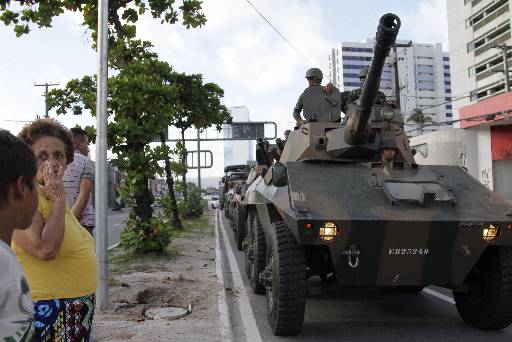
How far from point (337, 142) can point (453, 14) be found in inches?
2517

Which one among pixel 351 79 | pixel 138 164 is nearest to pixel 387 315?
pixel 138 164

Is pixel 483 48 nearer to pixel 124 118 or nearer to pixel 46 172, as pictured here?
pixel 124 118

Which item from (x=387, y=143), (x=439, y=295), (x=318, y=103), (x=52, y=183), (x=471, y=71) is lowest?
(x=439, y=295)

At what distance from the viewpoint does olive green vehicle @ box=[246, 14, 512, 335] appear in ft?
14.8

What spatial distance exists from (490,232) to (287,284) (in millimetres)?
1838

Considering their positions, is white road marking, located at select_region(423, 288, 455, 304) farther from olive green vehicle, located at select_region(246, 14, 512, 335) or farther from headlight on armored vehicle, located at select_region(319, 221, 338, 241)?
headlight on armored vehicle, located at select_region(319, 221, 338, 241)

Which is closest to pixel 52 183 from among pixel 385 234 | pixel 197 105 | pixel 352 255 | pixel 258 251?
pixel 352 255

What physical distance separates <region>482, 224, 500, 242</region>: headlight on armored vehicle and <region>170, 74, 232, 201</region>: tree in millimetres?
10322

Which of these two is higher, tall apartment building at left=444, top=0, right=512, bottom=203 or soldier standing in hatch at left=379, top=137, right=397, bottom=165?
tall apartment building at left=444, top=0, right=512, bottom=203

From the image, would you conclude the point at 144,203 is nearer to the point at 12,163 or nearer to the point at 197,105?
the point at 197,105

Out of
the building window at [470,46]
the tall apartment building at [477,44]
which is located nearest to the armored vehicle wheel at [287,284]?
the tall apartment building at [477,44]

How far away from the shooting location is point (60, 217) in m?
2.21

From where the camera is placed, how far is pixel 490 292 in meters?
4.76

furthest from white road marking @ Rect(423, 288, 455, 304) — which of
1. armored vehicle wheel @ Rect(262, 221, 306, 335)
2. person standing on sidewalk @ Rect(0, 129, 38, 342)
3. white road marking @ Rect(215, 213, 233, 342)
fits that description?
person standing on sidewalk @ Rect(0, 129, 38, 342)
